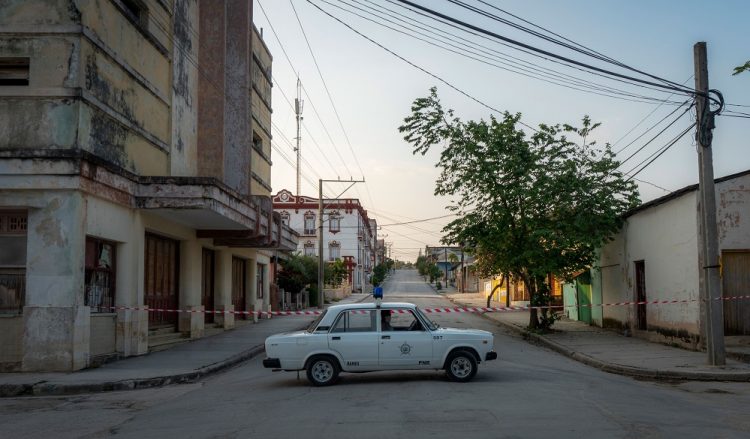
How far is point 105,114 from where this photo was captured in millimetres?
16156

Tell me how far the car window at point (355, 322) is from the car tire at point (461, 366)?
1.50 meters

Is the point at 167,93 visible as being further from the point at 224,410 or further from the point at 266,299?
the point at 266,299

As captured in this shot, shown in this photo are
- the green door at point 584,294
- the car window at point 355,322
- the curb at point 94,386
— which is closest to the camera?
the car window at point 355,322

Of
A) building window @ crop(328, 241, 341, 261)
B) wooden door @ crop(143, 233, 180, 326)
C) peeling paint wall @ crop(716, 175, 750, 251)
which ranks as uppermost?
building window @ crop(328, 241, 341, 261)

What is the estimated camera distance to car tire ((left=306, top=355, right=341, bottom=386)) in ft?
39.3

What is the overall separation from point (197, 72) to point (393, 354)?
614 inches

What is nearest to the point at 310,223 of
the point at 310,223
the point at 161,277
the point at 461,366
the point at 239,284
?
the point at 310,223

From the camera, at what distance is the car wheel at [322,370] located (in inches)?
472

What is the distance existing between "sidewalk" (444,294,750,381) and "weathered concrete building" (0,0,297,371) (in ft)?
33.5

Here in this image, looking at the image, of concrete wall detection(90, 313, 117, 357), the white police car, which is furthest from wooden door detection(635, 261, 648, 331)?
concrete wall detection(90, 313, 117, 357)

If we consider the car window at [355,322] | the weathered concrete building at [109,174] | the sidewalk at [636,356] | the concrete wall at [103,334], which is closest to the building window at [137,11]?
the weathered concrete building at [109,174]

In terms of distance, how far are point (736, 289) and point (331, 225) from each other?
69880 millimetres

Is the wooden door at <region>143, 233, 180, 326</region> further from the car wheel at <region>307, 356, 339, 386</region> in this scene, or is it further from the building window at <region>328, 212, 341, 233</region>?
the building window at <region>328, 212, 341, 233</region>

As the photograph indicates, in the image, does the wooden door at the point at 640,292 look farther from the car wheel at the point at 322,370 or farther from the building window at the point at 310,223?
the building window at the point at 310,223
